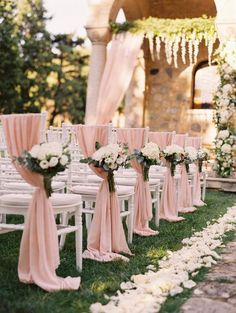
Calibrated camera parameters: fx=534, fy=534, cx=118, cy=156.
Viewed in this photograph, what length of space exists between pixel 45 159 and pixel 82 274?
3.04 feet

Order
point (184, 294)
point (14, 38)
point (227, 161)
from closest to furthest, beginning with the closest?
point (184, 294), point (227, 161), point (14, 38)

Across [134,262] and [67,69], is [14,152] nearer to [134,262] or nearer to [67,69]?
[134,262]

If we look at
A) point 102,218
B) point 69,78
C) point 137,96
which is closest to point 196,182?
point 102,218

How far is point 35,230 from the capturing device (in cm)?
338

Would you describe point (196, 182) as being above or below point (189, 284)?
Answer: above

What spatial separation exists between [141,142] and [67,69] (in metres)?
18.4

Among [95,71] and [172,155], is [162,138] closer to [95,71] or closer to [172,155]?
[172,155]

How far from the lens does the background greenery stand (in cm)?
1798

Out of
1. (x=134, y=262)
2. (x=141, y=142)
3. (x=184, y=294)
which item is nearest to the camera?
(x=184, y=294)

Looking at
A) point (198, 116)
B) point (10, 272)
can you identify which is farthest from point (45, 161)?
point (198, 116)

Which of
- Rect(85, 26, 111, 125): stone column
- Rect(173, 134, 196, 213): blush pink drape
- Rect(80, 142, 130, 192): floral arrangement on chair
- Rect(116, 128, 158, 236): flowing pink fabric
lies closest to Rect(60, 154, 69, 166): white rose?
Rect(80, 142, 130, 192): floral arrangement on chair

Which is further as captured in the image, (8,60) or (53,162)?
(8,60)

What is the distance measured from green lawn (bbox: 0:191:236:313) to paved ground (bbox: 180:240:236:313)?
0.12m

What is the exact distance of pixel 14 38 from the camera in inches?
701
